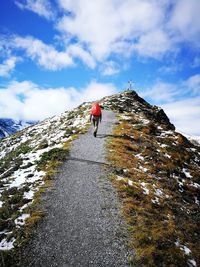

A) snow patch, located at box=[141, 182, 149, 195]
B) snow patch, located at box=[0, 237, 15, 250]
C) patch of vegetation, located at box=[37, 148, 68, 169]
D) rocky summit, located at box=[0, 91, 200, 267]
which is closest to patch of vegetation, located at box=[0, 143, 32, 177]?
rocky summit, located at box=[0, 91, 200, 267]

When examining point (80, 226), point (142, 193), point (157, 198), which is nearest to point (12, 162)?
point (142, 193)

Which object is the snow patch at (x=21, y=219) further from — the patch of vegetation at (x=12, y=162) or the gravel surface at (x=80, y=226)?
the patch of vegetation at (x=12, y=162)

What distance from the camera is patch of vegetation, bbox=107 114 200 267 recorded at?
1116 centimetres

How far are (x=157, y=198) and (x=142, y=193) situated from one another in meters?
0.90

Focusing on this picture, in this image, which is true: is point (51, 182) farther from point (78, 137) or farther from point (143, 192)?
point (78, 137)

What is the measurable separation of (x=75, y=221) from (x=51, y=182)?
4491 mm

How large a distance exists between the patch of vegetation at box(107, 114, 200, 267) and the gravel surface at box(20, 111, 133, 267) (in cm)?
67

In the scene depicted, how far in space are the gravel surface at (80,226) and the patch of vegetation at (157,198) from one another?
0.67 meters

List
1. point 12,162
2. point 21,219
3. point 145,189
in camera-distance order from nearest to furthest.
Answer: point 21,219
point 145,189
point 12,162

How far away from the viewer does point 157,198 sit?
52.0ft

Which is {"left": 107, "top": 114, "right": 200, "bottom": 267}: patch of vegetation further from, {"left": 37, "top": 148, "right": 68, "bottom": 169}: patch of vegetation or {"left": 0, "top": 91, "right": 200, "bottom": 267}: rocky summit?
{"left": 37, "top": 148, "right": 68, "bottom": 169}: patch of vegetation

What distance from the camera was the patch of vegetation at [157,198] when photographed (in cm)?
1116

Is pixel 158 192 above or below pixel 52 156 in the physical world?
below

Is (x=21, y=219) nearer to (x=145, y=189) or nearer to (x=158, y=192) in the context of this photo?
Answer: (x=145, y=189)
